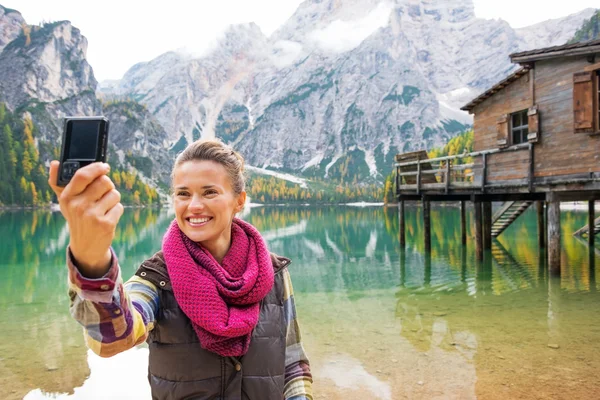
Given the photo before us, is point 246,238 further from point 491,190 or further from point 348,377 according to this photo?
point 491,190

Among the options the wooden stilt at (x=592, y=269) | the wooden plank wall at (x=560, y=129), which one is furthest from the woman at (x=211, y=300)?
the wooden plank wall at (x=560, y=129)

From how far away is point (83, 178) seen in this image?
4.09 ft

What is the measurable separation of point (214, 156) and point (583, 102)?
48.6 ft

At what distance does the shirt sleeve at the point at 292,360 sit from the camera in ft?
8.56

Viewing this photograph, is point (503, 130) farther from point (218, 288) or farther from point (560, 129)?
point (218, 288)

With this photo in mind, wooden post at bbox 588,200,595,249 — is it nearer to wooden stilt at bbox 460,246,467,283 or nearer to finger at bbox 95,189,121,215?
wooden stilt at bbox 460,246,467,283

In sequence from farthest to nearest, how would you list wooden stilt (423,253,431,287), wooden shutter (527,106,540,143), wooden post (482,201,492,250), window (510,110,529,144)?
wooden post (482,201,492,250), window (510,110,529,144), wooden shutter (527,106,540,143), wooden stilt (423,253,431,287)

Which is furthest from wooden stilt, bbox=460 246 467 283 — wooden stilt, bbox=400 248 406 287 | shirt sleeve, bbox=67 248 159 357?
shirt sleeve, bbox=67 248 159 357

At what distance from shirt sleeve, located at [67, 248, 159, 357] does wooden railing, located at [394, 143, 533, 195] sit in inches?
649

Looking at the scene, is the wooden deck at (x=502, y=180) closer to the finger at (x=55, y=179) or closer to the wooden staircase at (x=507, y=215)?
the wooden staircase at (x=507, y=215)

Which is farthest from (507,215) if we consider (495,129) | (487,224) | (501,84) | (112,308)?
(112,308)

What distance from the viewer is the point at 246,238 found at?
8.54ft

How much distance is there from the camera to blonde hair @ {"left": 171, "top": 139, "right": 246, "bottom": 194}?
235cm

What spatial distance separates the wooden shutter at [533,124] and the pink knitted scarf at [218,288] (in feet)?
51.6
